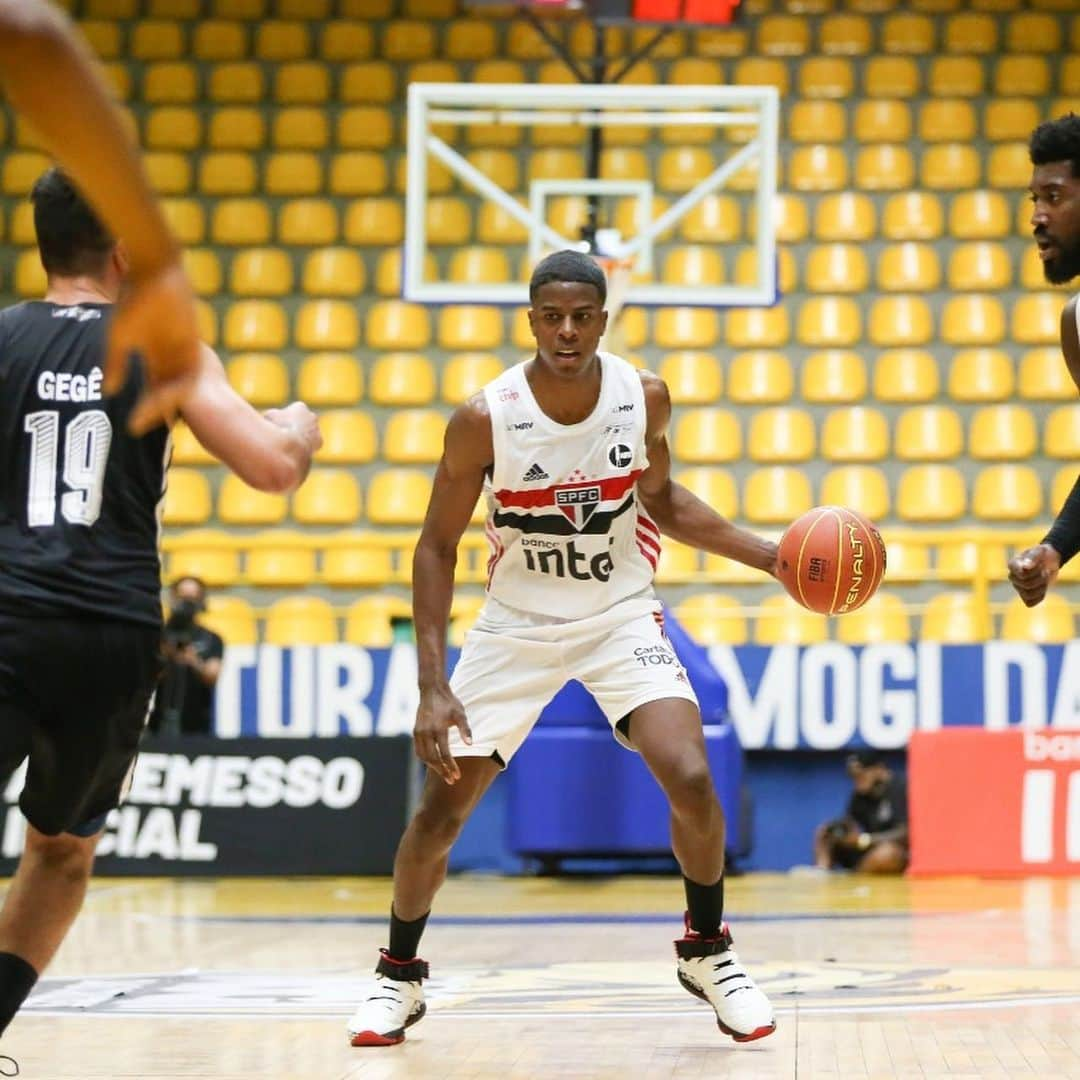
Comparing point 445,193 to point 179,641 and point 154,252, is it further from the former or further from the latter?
point 154,252

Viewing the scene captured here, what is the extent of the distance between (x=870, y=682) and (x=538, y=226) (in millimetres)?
3630

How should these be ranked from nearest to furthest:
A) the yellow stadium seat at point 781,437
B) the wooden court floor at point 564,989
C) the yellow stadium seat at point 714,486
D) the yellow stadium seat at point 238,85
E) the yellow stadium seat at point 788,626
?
1. the wooden court floor at point 564,989
2. the yellow stadium seat at point 788,626
3. the yellow stadium seat at point 714,486
4. the yellow stadium seat at point 781,437
5. the yellow stadium seat at point 238,85

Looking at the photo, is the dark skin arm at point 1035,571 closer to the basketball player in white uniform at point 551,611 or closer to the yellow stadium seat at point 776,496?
the basketball player in white uniform at point 551,611

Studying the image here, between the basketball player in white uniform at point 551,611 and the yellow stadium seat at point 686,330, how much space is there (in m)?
10.5

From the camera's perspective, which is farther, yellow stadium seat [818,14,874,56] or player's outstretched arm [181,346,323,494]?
yellow stadium seat [818,14,874,56]

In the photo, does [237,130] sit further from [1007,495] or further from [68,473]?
[68,473]

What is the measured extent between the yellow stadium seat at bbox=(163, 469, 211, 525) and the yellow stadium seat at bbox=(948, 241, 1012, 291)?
6.66 m

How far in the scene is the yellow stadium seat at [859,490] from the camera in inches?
581

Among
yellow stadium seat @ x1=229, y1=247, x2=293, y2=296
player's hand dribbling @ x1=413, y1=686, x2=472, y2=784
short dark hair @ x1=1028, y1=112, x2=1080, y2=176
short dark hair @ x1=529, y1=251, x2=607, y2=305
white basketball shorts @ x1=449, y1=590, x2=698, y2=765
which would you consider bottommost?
player's hand dribbling @ x1=413, y1=686, x2=472, y2=784

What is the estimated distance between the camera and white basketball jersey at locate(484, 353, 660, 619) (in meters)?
5.34

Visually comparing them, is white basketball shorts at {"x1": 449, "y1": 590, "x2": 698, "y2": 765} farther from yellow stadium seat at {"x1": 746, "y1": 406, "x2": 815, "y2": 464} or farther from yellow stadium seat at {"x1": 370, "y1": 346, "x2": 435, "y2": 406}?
yellow stadium seat at {"x1": 370, "y1": 346, "x2": 435, "y2": 406}

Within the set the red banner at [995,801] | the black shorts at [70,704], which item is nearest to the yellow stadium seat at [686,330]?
the red banner at [995,801]

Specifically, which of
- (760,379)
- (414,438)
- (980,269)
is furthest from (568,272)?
(980,269)

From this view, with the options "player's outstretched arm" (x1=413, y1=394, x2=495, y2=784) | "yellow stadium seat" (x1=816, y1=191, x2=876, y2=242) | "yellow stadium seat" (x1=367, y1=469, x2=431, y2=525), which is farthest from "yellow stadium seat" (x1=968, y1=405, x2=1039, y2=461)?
"player's outstretched arm" (x1=413, y1=394, x2=495, y2=784)
